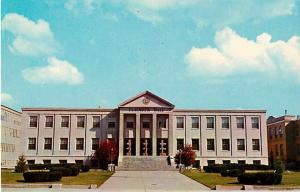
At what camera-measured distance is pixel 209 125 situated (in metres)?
60.9

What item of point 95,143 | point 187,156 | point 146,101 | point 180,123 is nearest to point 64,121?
point 95,143

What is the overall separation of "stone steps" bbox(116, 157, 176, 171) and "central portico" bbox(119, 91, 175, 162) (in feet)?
8.51

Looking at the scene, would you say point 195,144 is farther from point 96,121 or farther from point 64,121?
point 64,121

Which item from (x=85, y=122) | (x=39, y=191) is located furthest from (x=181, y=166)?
(x=39, y=191)

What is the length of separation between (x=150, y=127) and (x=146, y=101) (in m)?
3.77

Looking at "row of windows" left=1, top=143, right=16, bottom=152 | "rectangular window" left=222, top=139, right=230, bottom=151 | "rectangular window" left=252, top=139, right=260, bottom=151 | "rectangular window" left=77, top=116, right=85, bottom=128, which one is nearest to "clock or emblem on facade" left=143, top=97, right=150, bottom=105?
"rectangular window" left=77, top=116, right=85, bottom=128

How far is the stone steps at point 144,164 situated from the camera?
2031 inches

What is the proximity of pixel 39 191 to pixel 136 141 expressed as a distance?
118 feet

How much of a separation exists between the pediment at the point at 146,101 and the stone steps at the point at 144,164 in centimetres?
717

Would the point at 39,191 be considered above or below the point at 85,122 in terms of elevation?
below

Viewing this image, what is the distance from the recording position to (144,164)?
53.0m

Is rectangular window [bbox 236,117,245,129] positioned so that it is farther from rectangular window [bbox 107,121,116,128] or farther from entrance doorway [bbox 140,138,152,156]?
rectangular window [bbox 107,121,116,128]

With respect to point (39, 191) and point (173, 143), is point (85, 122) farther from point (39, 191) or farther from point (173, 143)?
point (39, 191)

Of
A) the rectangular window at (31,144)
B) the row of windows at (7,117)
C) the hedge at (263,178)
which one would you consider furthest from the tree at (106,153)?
the hedge at (263,178)
